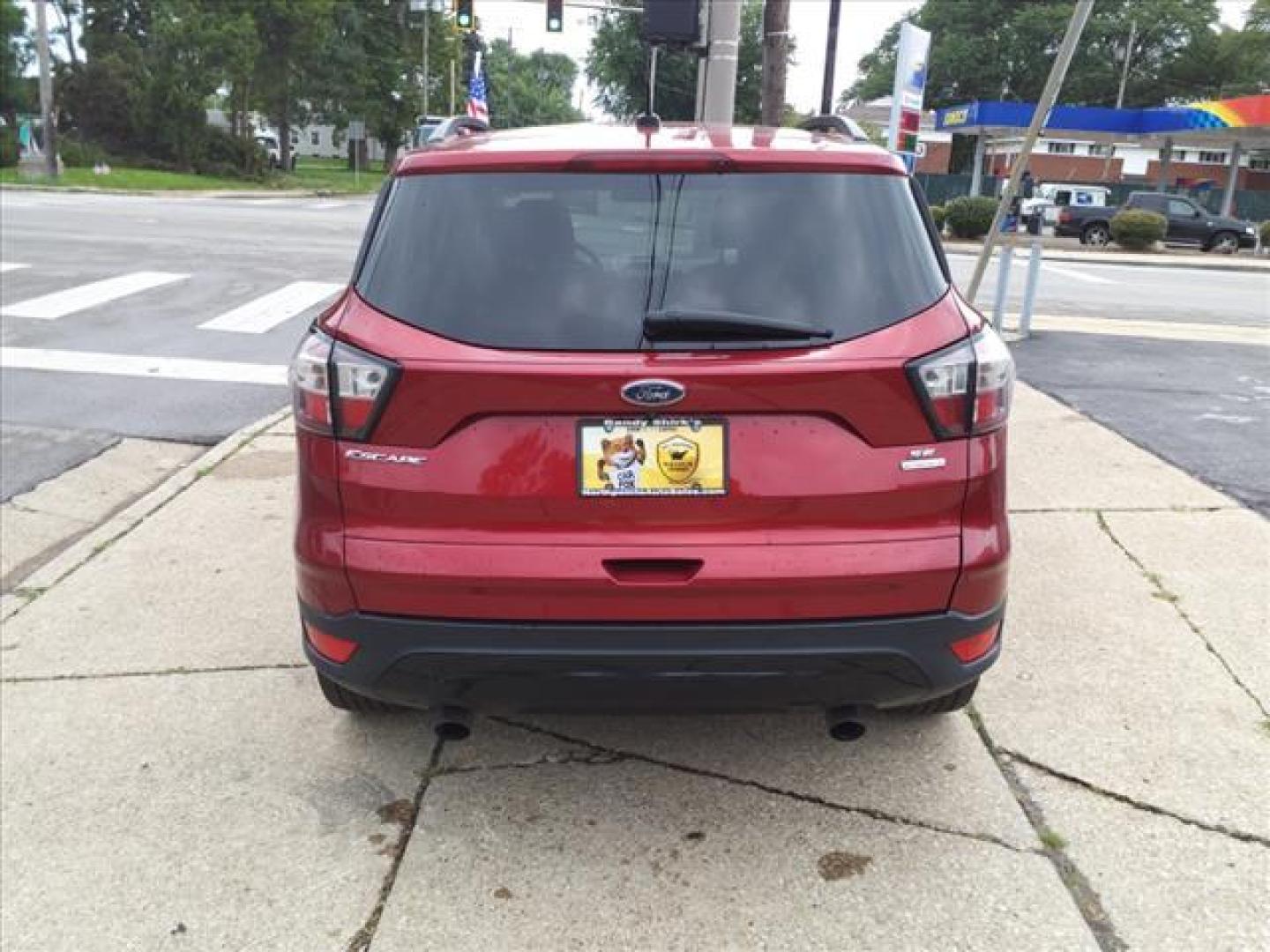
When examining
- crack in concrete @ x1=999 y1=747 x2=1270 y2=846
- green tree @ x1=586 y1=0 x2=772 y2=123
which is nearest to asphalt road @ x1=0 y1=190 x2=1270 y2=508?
crack in concrete @ x1=999 y1=747 x2=1270 y2=846

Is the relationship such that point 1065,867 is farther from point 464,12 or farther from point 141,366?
point 464,12

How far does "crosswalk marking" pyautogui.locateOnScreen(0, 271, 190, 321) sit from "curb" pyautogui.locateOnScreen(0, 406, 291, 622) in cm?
454

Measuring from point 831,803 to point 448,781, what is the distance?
112cm

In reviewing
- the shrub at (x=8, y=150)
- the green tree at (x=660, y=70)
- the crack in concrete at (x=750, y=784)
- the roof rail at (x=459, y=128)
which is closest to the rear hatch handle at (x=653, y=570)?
the crack in concrete at (x=750, y=784)

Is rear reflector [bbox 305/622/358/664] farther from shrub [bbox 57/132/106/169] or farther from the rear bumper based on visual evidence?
shrub [bbox 57/132/106/169]

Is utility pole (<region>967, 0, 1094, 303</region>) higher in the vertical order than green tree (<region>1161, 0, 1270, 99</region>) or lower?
lower

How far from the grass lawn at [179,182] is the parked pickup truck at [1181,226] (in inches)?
1053

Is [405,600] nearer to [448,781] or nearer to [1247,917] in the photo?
[448,781]

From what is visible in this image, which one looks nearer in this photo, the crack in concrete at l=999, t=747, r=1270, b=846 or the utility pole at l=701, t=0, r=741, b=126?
the crack in concrete at l=999, t=747, r=1270, b=846

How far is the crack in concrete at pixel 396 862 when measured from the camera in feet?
8.59

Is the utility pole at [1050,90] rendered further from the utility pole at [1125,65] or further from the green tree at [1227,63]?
the green tree at [1227,63]

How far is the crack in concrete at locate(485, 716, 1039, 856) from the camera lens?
9.77 ft

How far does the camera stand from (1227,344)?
10766mm

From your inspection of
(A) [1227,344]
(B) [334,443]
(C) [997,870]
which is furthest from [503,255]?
(A) [1227,344]
